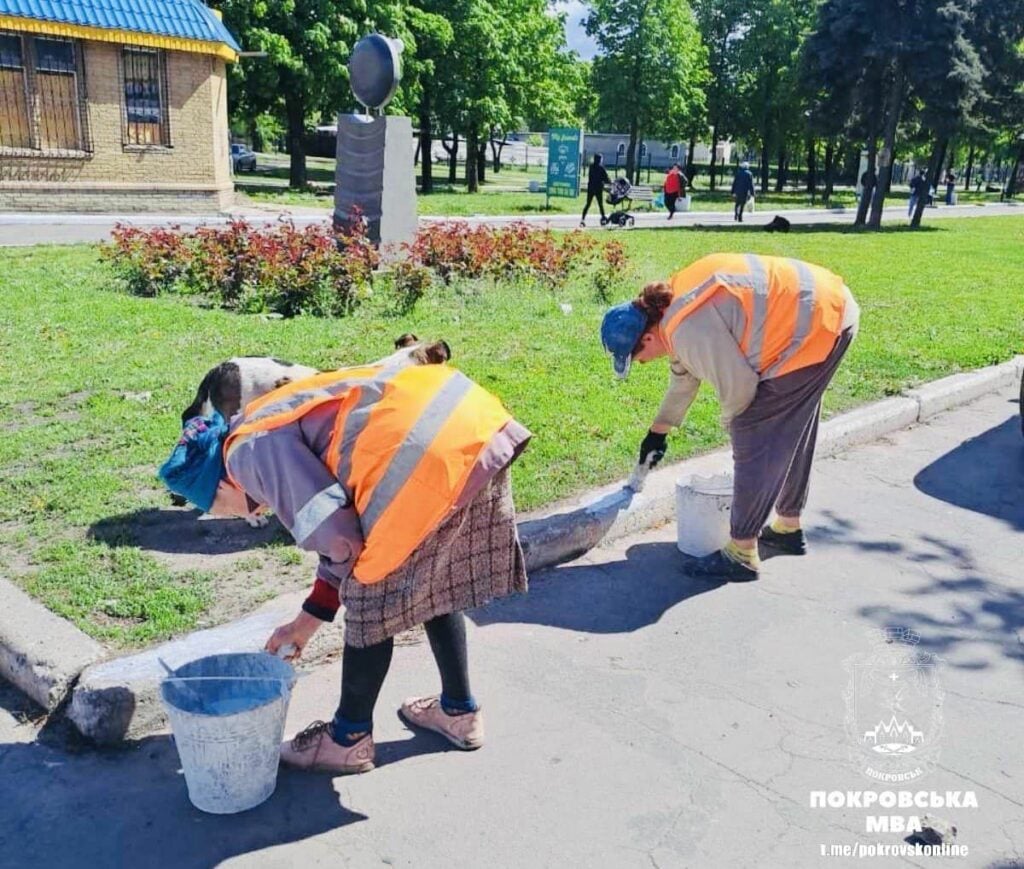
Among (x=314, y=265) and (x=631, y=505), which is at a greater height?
(x=314, y=265)

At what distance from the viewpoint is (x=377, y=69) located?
12.1m

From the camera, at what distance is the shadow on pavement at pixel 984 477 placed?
589 centimetres

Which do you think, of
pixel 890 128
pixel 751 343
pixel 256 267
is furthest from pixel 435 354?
pixel 890 128

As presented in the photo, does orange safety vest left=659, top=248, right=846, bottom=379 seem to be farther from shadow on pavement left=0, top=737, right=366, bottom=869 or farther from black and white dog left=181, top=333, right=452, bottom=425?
shadow on pavement left=0, top=737, right=366, bottom=869

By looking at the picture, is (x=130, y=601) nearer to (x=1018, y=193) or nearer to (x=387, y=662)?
(x=387, y=662)

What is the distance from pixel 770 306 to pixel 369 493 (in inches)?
88.3

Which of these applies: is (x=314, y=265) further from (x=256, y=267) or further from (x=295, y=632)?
(x=295, y=632)

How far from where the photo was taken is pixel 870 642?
4.16m

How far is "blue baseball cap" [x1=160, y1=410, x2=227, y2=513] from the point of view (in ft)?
9.37

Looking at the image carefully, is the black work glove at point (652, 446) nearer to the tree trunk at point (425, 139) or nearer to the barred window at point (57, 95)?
the barred window at point (57, 95)

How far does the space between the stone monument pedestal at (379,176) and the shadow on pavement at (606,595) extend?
7.82m

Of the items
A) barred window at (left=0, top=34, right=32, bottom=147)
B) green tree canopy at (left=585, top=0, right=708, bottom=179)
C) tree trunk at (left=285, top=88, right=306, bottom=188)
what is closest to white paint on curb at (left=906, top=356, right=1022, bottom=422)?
barred window at (left=0, top=34, right=32, bottom=147)

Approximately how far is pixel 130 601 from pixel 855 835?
2.75 meters

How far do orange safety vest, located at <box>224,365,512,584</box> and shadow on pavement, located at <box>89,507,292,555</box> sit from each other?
1.91m
